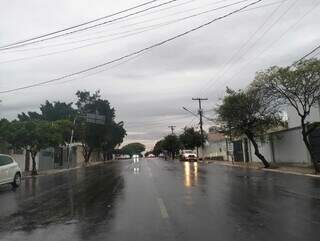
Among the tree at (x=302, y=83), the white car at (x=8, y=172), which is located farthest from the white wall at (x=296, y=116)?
the white car at (x=8, y=172)

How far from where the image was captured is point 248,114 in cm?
4388

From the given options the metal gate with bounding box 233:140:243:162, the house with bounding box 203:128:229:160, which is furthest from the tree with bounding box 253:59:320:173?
the house with bounding box 203:128:229:160

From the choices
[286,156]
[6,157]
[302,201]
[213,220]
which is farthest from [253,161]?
[213,220]

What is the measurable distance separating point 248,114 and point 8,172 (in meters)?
25.0

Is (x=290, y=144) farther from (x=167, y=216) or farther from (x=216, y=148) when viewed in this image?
(x=216, y=148)

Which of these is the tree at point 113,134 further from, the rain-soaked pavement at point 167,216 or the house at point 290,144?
the rain-soaked pavement at point 167,216

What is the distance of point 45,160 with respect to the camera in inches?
2314

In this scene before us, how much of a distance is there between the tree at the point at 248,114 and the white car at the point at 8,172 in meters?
23.1

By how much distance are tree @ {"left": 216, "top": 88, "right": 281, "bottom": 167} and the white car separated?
2310cm

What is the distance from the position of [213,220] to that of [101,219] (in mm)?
2609

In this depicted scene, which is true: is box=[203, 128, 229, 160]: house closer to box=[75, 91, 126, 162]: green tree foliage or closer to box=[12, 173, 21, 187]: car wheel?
box=[75, 91, 126, 162]: green tree foliage

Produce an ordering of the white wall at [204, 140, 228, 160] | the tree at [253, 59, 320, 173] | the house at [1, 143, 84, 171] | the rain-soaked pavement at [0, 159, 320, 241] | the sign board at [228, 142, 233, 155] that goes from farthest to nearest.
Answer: the white wall at [204, 140, 228, 160]
the sign board at [228, 142, 233, 155]
the house at [1, 143, 84, 171]
the tree at [253, 59, 320, 173]
the rain-soaked pavement at [0, 159, 320, 241]

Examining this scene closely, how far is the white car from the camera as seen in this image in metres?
23.2

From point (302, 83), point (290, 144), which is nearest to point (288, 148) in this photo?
point (290, 144)
